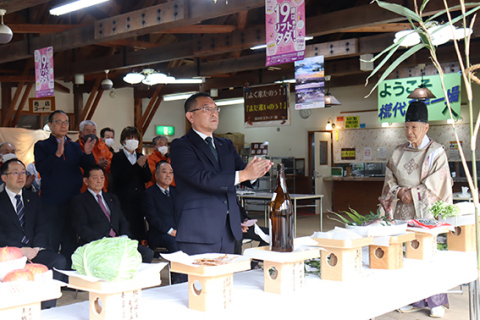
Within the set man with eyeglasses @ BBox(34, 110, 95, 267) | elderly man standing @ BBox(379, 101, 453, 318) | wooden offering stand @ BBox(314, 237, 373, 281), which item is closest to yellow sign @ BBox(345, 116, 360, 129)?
man with eyeglasses @ BBox(34, 110, 95, 267)

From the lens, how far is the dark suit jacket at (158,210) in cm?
485

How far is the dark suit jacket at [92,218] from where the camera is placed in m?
4.34

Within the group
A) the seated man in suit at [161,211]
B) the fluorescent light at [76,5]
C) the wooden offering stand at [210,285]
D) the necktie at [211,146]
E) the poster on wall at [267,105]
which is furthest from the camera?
the poster on wall at [267,105]

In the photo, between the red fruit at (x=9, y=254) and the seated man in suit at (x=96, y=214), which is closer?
the red fruit at (x=9, y=254)

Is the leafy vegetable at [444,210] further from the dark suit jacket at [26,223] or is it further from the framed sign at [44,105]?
the framed sign at [44,105]

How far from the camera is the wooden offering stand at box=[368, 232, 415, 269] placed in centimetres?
222

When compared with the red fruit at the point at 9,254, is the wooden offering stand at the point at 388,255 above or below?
below

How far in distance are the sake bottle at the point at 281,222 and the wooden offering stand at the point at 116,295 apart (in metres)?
0.53

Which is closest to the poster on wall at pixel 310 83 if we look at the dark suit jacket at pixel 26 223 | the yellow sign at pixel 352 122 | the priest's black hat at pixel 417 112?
the priest's black hat at pixel 417 112

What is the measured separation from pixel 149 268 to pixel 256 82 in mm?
10082

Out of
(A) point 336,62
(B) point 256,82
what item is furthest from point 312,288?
(B) point 256,82

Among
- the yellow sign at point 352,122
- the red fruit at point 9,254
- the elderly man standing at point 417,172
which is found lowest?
the red fruit at point 9,254

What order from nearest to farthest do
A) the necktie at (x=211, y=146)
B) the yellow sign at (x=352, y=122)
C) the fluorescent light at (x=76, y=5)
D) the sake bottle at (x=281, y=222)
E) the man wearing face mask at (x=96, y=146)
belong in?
the sake bottle at (x=281, y=222) → the necktie at (x=211, y=146) → the man wearing face mask at (x=96, y=146) → the fluorescent light at (x=76, y=5) → the yellow sign at (x=352, y=122)

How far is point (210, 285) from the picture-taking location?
157cm
